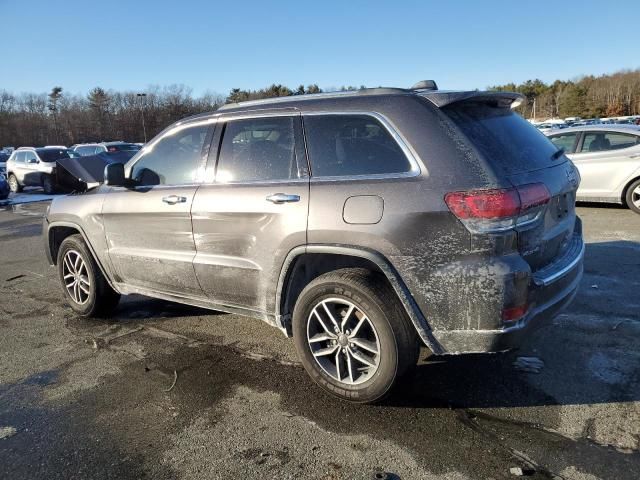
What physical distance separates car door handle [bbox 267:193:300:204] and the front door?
822 mm

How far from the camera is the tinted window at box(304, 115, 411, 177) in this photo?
2.96 m

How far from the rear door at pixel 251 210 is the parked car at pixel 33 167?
18143mm

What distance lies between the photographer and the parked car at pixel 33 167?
19562 mm

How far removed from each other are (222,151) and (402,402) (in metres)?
2.26

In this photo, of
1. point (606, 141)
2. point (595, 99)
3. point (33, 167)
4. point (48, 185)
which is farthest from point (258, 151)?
point (595, 99)

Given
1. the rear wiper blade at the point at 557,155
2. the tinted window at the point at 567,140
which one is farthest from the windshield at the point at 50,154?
the rear wiper blade at the point at 557,155

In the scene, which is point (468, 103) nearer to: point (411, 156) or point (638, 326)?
point (411, 156)

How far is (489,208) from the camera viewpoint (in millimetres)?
2602

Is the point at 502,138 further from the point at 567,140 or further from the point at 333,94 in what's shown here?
the point at 567,140

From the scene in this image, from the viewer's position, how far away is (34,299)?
5.70 metres

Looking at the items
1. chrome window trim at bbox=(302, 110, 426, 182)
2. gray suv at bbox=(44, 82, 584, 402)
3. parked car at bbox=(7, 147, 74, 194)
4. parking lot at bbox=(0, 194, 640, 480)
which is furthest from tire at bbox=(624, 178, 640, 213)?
parked car at bbox=(7, 147, 74, 194)

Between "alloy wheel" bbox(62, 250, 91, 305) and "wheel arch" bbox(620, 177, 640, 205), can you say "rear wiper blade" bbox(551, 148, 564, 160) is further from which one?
"wheel arch" bbox(620, 177, 640, 205)

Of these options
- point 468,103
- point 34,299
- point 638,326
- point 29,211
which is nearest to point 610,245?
point 638,326

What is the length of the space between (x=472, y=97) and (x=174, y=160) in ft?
7.96
